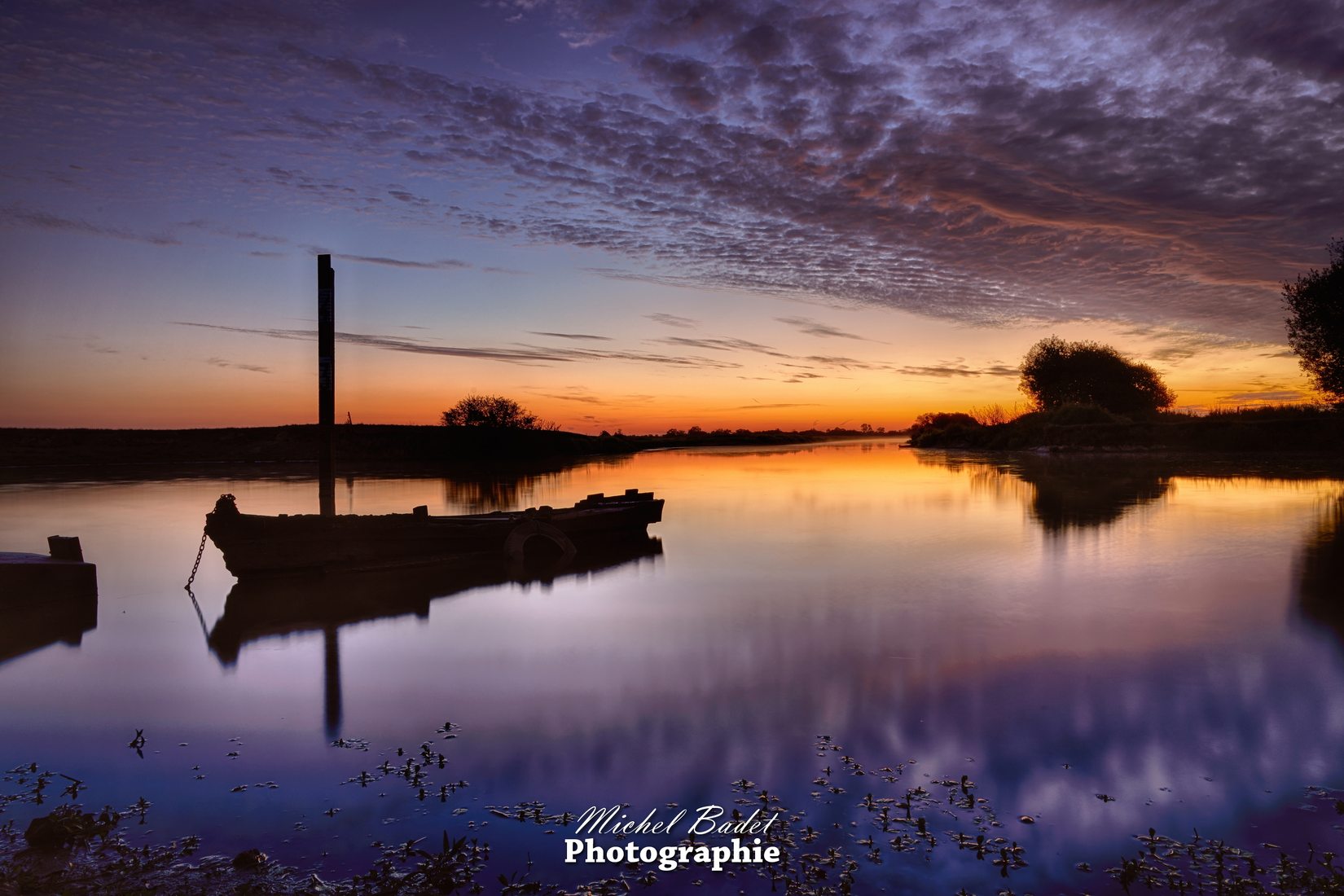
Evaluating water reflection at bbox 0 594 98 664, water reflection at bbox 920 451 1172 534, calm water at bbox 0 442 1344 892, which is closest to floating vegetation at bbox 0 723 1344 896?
calm water at bbox 0 442 1344 892

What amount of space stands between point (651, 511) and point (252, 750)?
45.1 feet

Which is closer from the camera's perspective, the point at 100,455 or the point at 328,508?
the point at 328,508

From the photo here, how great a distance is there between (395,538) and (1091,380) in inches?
2953

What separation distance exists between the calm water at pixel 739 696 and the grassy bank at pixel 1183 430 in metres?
40.2

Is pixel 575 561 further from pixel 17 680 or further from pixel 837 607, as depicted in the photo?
pixel 17 680

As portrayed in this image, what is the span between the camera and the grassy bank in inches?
1906

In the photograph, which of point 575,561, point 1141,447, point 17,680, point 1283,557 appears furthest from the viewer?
point 1141,447

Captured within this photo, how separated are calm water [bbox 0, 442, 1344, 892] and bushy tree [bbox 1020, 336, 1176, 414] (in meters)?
62.8

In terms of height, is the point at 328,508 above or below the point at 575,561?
above

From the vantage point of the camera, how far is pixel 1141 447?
54906 millimetres

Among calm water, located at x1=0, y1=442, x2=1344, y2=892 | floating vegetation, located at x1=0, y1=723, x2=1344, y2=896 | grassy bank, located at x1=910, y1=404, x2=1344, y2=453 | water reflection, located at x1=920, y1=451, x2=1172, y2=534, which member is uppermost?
grassy bank, located at x1=910, y1=404, x2=1344, y2=453

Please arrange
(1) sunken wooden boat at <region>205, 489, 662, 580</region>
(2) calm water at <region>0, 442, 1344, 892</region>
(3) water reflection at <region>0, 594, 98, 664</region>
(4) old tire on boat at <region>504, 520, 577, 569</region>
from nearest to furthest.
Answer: (2) calm water at <region>0, 442, 1344, 892</region> < (3) water reflection at <region>0, 594, 98, 664</region> < (1) sunken wooden boat at <region>205, 489, 662, 580</region> < (4) old tire on boat at <region>504, 520, 577, 569</region>

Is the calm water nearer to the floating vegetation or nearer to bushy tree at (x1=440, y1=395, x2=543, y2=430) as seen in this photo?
the floating vegetation

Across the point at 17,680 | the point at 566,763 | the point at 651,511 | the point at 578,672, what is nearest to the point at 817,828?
the point at 566,763
